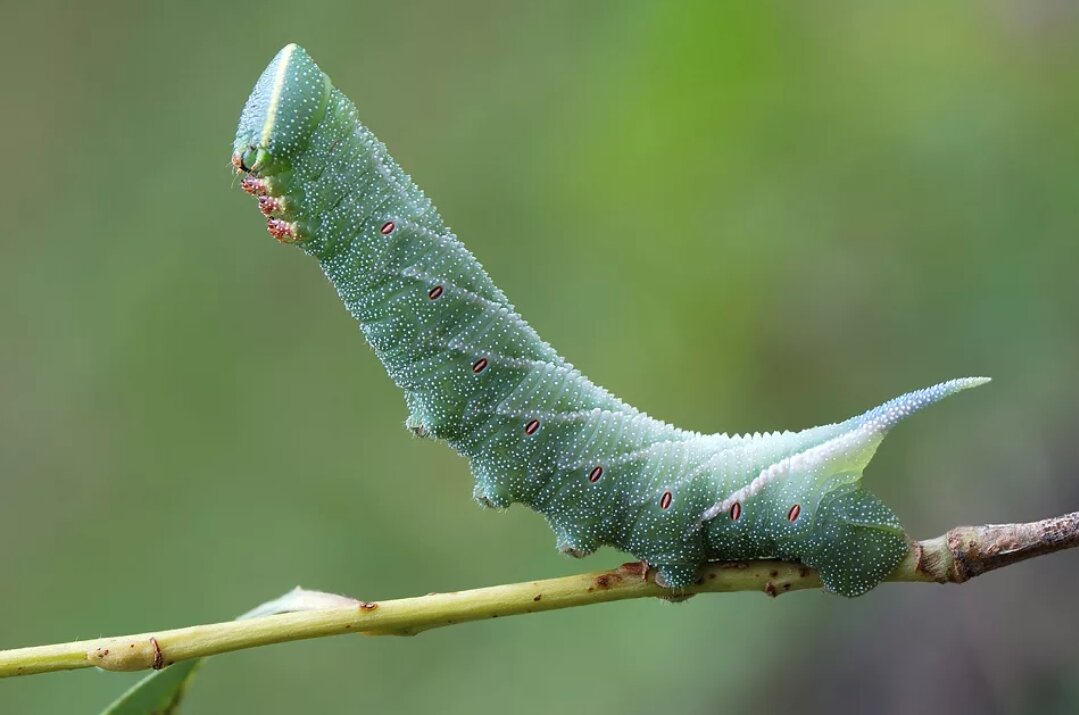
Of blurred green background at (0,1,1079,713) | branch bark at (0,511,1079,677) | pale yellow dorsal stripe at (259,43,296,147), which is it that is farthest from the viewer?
blurred green background at (0,1,1079,713)

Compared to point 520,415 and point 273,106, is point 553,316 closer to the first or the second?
point 520,415

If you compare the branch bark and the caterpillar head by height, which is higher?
the caterpillar head

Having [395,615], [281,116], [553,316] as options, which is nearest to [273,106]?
[281,116]

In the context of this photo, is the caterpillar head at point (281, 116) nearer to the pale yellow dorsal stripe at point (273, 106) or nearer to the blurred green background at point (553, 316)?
the pale yellow dorsal stripe at point (273, 106)

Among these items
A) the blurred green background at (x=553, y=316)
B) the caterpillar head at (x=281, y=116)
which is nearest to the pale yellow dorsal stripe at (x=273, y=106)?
the caterpillar head at (x=281, y=116)

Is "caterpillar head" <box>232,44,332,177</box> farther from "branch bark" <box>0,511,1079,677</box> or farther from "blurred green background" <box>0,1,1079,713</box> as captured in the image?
"blurred green background" <box>0,1,1079,713</box>

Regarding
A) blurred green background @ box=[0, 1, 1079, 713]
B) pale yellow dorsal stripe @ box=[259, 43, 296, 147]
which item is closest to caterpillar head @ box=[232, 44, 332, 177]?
pale yellow dorsal stripe @ box=[259, 43, 296, 147]
